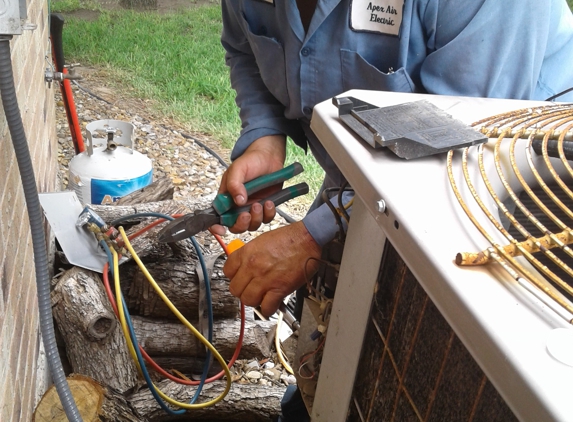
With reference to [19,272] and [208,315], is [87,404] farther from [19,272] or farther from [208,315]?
[208,315]

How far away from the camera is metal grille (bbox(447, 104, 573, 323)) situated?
0.58 meters

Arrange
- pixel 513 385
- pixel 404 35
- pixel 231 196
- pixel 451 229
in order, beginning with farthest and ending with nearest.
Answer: pixel 231 196
pixel 404 35
pixel 451 229
pixel 513 385

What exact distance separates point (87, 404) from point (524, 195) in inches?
46.9

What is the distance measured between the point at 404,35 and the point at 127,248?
1136 mm

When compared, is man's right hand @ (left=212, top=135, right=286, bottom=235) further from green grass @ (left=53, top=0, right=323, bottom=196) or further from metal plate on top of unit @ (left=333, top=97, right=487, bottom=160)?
green grass @ (left=53, top=0, right=323, bottom=196)

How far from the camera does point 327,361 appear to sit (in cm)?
100

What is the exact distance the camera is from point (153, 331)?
2.11m

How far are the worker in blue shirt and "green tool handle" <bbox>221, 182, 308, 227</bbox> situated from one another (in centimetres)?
2

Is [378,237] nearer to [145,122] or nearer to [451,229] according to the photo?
[451,229]

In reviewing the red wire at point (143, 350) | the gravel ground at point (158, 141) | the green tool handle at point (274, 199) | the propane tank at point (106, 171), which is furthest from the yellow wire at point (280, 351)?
the propane tank at point (106, 171)

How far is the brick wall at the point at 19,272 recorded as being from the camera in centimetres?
125

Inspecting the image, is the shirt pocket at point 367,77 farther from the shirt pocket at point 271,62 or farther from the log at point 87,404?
the log at point 87,404

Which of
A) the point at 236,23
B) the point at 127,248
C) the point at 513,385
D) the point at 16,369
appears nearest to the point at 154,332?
the point at 127,248

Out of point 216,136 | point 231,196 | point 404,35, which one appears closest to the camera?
point 404,35
